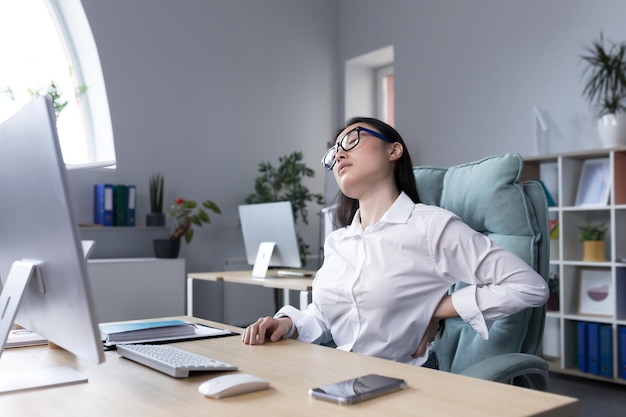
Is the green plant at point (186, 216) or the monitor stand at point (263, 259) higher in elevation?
the green plant at point (186, 216)

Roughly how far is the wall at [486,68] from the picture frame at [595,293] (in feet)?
2.75

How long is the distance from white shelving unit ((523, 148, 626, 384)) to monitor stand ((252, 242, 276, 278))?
1.79 m

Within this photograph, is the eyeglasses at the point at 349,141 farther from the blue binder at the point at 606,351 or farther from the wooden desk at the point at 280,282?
the blue binder at the point at 606,351

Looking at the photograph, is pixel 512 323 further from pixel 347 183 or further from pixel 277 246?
pixel 277 246

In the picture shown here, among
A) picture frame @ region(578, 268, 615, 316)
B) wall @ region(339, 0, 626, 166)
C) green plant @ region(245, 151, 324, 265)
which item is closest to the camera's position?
picture frame @ region(578, 268, 615, 316)

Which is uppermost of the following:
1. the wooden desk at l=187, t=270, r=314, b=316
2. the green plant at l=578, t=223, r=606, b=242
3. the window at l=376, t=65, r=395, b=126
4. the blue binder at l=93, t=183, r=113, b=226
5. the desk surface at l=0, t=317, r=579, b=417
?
the window at l=376, t=65, r=395, b=126

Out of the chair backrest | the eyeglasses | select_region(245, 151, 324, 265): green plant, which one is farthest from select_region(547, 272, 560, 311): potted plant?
the eyeglasses

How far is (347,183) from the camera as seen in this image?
5.45 ft

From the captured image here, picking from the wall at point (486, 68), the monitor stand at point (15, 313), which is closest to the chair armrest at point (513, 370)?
the monitor stand at point (15, 313)

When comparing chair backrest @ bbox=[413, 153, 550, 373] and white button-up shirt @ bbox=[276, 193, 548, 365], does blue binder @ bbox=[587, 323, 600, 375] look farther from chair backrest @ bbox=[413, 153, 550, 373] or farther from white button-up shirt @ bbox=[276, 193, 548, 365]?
white button-up shirt @ bbox=[276, 193, 548, 365]

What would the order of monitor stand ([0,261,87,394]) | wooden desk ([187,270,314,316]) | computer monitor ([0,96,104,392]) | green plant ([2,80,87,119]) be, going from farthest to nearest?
green plant ([2,80,87,119])
wooden desk ([187,270,314,316])
monitor stand ([0,261,87,394])
computer monitor ([0,96,104,392])

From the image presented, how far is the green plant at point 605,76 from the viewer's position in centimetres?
381

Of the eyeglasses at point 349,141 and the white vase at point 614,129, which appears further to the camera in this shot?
the white vase at point 614,129

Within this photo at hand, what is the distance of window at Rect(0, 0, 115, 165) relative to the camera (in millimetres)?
4523
